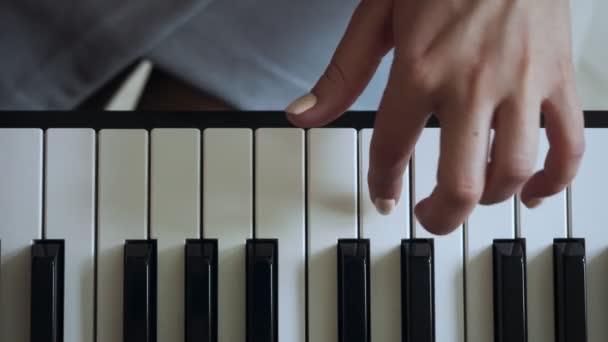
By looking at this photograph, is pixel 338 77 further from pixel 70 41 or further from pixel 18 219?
pixel 70 41

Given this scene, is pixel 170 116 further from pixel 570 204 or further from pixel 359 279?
pixel 570 204

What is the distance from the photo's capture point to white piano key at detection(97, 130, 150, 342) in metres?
0.59

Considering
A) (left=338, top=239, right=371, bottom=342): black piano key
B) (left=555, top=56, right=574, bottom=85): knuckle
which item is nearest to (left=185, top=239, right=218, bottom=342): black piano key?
(left=338, top=239, right=371, bottom=342): black piano key

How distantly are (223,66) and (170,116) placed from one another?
261 millimetres

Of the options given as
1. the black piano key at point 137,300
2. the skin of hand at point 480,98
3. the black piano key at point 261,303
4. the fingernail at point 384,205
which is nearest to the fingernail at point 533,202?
the skin of hand at point 480,98

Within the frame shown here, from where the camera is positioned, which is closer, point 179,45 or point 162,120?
point 162,120

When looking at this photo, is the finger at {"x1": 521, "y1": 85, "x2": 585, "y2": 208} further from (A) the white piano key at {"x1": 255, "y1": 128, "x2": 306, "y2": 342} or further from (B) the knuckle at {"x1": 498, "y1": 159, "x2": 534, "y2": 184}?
(A) the white piano key at {"x1": 255, "y1": 128, "x2": 306, "y2": 342}

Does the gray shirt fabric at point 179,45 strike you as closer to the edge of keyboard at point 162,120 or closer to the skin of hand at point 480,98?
the edge of keyboard at point 162,120

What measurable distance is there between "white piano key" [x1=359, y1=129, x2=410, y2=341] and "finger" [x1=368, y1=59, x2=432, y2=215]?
0.08 metres

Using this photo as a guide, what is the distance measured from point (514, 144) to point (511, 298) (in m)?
0.20

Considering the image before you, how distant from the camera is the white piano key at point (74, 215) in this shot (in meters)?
0.59

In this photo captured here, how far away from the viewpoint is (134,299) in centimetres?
58

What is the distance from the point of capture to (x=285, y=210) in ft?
1.97

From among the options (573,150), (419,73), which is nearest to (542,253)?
(573,150)
